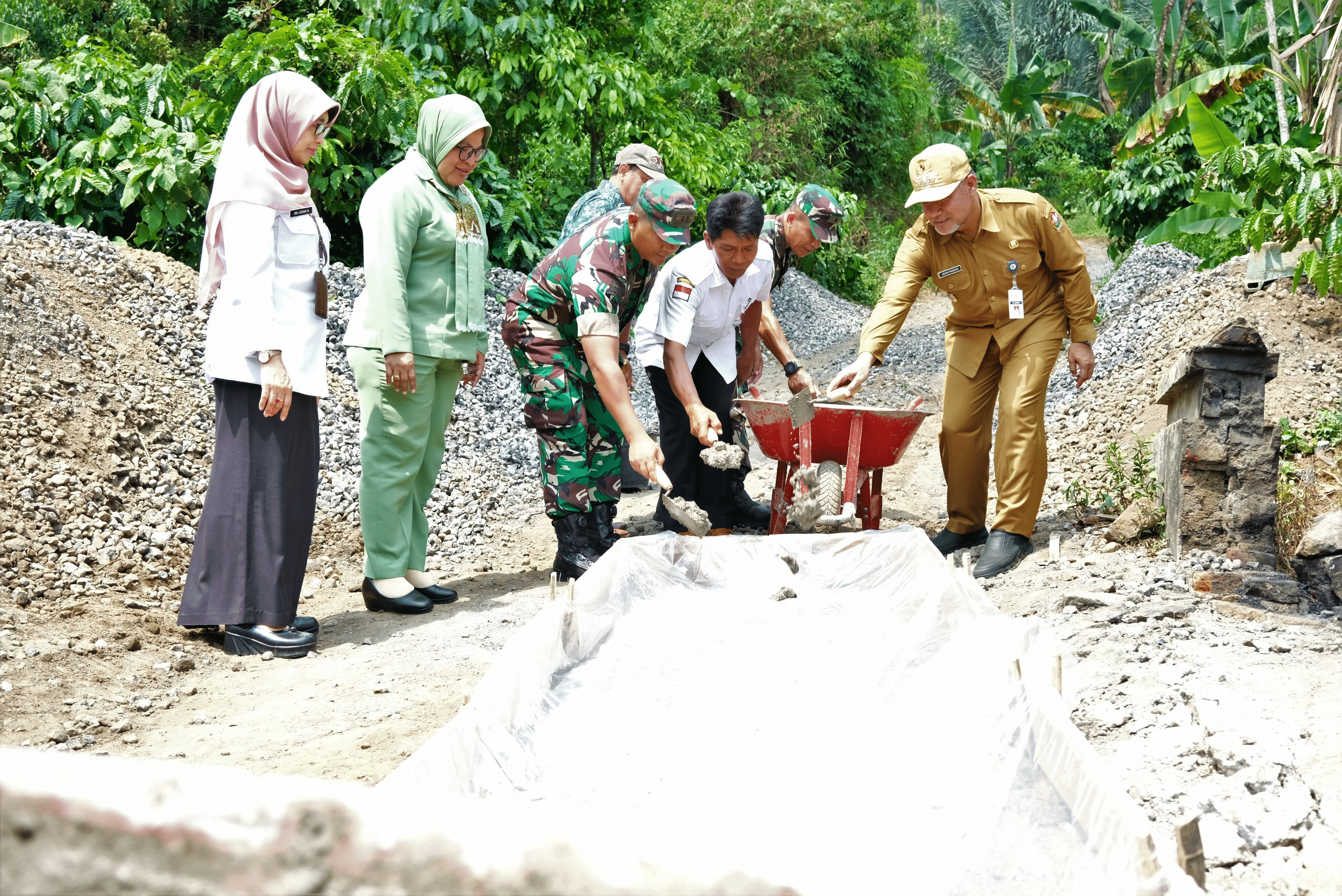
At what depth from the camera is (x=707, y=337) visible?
189 inches

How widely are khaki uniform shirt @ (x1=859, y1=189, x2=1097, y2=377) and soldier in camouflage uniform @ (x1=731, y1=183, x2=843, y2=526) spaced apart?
1.28ft

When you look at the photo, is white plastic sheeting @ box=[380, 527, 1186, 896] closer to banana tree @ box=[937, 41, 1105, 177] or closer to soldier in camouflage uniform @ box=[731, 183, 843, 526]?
soldier in camouflage uniform @ box=[731, 183, 843, 526]

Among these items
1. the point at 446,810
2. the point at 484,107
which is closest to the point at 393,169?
the point at 446,810

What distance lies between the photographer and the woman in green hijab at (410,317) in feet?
12.8

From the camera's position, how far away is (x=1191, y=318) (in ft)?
27.2

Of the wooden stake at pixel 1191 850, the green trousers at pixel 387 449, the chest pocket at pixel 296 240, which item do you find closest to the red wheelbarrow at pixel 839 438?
the green trousers at pixel 387 449

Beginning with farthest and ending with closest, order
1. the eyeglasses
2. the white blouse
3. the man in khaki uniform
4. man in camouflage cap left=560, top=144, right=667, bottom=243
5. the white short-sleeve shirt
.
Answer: man in camouflage cap left=560, top=144, right=667, bottom=243, the white short-sleeve shirt, the man in khaki uniform, the eyeglasses, the white blouse

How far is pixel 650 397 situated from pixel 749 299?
3788 mm

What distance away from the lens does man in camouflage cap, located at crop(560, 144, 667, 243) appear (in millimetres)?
5477

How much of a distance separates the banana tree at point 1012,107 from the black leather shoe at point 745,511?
17.1m

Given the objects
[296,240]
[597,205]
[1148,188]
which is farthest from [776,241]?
[1148,188]

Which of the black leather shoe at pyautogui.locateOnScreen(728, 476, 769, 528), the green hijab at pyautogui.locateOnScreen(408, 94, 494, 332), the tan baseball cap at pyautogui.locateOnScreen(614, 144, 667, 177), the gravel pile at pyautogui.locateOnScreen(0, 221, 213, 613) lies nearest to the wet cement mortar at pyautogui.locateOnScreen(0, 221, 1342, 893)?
the gravel pile at pyautogui.locateOnScreen(0, 221, 213, 613)

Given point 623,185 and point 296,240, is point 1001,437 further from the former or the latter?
point 296,240

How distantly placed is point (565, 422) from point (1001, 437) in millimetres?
1702
